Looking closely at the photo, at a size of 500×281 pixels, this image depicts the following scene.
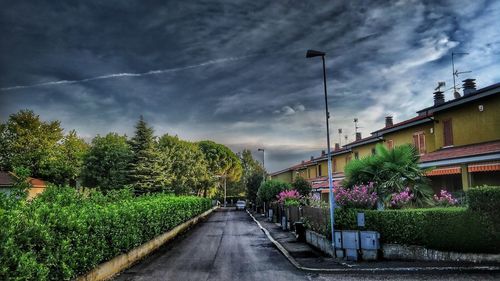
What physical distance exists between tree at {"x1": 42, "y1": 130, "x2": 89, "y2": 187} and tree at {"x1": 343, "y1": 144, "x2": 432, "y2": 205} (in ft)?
184

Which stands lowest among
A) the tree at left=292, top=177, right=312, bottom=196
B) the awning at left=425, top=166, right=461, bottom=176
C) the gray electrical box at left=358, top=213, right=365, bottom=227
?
the gray electrical box at left=358, top=213, right=365, bottom=227

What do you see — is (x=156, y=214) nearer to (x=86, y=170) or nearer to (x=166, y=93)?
(x=166, y=93)

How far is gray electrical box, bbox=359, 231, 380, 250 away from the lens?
1477cm

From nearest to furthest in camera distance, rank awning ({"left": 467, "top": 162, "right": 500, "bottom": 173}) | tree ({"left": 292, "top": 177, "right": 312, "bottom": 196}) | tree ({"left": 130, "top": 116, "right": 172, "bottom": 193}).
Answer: awning ({"left": 467, "top": 162, "right": 500, "bottom": 173}) → tree ({"left": 292, "top": 177, "right": 312, "bottom": 196}) → tree ({"left": 130, "top": 116, "right": 172, "bottom": 193})

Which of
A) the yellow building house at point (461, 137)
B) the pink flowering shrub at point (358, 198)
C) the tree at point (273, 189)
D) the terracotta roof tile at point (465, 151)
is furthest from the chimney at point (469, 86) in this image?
the tree at point (273, 189)

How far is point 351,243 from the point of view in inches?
595

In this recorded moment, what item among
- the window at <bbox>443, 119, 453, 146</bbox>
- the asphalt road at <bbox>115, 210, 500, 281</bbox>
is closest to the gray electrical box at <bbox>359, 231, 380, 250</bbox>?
the asphalt road at <bbox>115, 210, 500, 281</bbox>

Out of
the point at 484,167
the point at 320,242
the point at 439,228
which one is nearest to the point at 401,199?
the point at 439,228

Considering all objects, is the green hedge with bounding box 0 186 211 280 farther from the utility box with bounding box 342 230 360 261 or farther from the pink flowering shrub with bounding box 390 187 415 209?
the pink flowering shrub with bounding box 390 187 415 209

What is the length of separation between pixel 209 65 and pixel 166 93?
453cm

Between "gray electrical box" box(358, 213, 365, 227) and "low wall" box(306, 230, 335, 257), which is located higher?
"gray electrical box" box(358, 213, 365, 227)

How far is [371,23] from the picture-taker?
20844mm

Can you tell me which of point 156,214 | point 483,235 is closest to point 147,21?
point 156,214

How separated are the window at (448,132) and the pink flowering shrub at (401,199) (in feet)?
30.3
